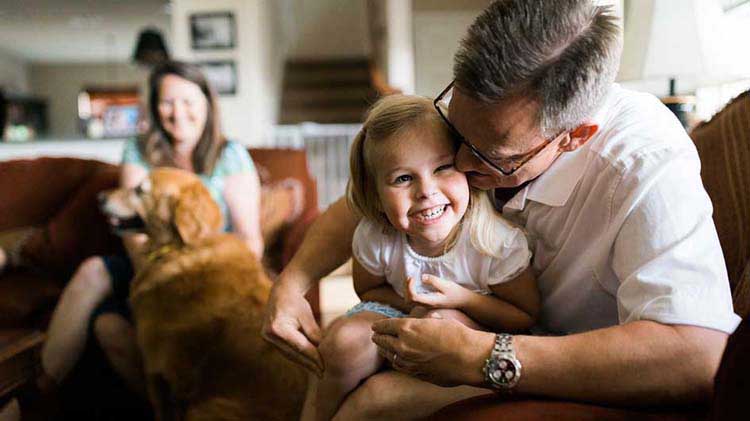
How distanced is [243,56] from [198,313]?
4.78 metres

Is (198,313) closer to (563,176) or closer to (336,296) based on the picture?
(563,176)

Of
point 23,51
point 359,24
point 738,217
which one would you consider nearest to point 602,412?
point 738,217

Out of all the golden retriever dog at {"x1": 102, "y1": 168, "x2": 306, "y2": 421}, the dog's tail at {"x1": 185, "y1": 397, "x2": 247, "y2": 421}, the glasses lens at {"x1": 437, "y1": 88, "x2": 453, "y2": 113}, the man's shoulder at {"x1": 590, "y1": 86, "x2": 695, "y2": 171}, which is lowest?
the dog's tail at {"x1": 185, "y1": 397, "x2": 247, "y2": 421}

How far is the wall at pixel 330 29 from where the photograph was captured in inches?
340

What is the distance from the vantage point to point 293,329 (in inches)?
46.9

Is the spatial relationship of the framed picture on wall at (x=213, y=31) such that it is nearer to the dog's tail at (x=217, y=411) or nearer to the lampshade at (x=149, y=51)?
the lampshade at (x=149, y=51)

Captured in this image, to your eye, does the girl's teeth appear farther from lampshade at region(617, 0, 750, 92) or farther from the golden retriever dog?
lampshade at region(617, 0, 750, 92)

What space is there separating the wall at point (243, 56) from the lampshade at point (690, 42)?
472 centimetres

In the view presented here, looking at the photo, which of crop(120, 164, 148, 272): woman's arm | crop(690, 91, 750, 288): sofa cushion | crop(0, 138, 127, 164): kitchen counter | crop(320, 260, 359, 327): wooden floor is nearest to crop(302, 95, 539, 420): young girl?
crop(690, 91, 750, 288): sofa cushion

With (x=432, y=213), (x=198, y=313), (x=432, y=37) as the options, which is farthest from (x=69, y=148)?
(x=432, y=213)

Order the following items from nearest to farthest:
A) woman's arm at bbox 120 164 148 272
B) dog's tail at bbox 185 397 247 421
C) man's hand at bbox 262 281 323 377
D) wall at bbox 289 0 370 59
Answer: man's hand at bbox 262 281 323 377
dog's tail at bbox 185 397 247 421
woman's arm at bbox 120 164 148 272
wall at bbox 289 0 370 59

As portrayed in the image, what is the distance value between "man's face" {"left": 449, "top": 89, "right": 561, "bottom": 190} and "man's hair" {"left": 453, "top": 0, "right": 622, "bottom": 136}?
2 centimetres

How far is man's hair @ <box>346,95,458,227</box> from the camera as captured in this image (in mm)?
1063

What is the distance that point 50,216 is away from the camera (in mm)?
2604
